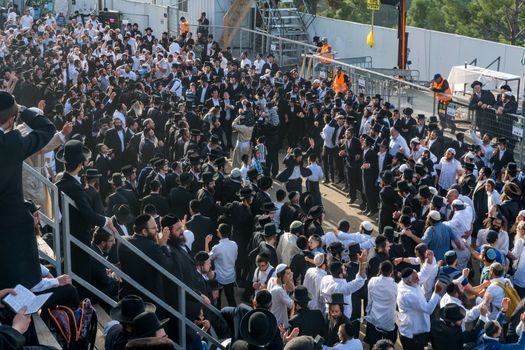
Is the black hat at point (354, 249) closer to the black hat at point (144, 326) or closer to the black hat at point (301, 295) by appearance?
the black hat at point (301, 295)

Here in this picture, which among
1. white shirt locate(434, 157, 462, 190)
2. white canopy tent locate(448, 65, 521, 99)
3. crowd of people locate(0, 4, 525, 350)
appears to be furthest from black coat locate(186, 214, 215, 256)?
white canopy tent locate(448, 65, 521, 99)

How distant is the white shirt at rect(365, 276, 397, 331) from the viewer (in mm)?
9047

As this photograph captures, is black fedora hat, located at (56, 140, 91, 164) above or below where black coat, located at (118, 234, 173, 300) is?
above

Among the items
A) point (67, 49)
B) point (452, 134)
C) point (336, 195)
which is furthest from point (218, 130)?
point (67, 49)

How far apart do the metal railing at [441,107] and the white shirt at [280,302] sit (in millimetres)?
8624

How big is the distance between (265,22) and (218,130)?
45.1 feet

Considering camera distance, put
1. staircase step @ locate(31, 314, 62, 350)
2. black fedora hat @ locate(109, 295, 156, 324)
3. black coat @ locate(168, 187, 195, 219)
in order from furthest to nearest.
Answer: black coat @ locate(168, 187, 195, 219) → staircase step @ locate(31, 314, 62, 350) → black fedora hat @ locate(109, 295, 156, 324)

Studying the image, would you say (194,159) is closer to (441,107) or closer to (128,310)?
(128,310)

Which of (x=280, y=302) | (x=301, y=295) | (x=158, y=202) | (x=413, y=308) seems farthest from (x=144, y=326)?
(x=158, y=202)

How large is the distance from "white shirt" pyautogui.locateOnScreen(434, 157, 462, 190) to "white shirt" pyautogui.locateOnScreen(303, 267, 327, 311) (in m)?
5.57

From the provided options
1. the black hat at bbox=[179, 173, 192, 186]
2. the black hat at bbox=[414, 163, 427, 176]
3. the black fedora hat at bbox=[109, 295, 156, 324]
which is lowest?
the black hat at bbox=[414, 163, 427, 176]

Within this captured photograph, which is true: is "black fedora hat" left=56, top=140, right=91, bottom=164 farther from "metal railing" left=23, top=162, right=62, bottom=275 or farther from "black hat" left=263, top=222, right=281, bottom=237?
"black hat" left=263, top=222, right=281, bottom=237

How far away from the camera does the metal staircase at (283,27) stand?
28.3m

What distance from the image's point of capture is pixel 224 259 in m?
10.3
